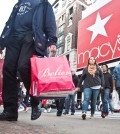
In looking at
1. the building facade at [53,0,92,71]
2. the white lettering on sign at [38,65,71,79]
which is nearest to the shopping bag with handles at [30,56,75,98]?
the white lettering on sign at [38,65,71,79]

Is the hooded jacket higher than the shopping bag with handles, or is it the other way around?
the hooded jacket

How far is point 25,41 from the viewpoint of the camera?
4594mm

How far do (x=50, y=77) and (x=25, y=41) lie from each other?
54 centimetres

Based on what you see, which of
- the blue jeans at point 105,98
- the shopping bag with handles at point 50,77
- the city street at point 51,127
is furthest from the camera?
the blue jeans at point 105,98

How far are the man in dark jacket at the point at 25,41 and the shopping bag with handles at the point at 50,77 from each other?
152mm

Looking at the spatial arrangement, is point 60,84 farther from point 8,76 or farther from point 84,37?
point 84,37

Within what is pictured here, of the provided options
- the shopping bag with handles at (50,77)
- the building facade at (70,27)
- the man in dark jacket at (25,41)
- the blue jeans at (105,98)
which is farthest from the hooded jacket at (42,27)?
the building facade at (70,27)

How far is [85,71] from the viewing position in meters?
9.09

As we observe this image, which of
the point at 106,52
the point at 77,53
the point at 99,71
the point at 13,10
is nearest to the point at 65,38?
the point at 77,53

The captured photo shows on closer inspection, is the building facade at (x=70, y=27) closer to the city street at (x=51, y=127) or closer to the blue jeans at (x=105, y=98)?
the blue jeans at (x=105, y=98)

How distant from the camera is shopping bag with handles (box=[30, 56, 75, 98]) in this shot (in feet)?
14.3

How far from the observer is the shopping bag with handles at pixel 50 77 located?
4359mm

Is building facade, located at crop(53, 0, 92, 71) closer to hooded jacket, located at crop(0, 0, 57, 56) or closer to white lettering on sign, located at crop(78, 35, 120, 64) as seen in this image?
white lettering on sign, located at crop(78, 35, 120, 64)

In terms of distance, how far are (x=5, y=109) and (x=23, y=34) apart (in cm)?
92
